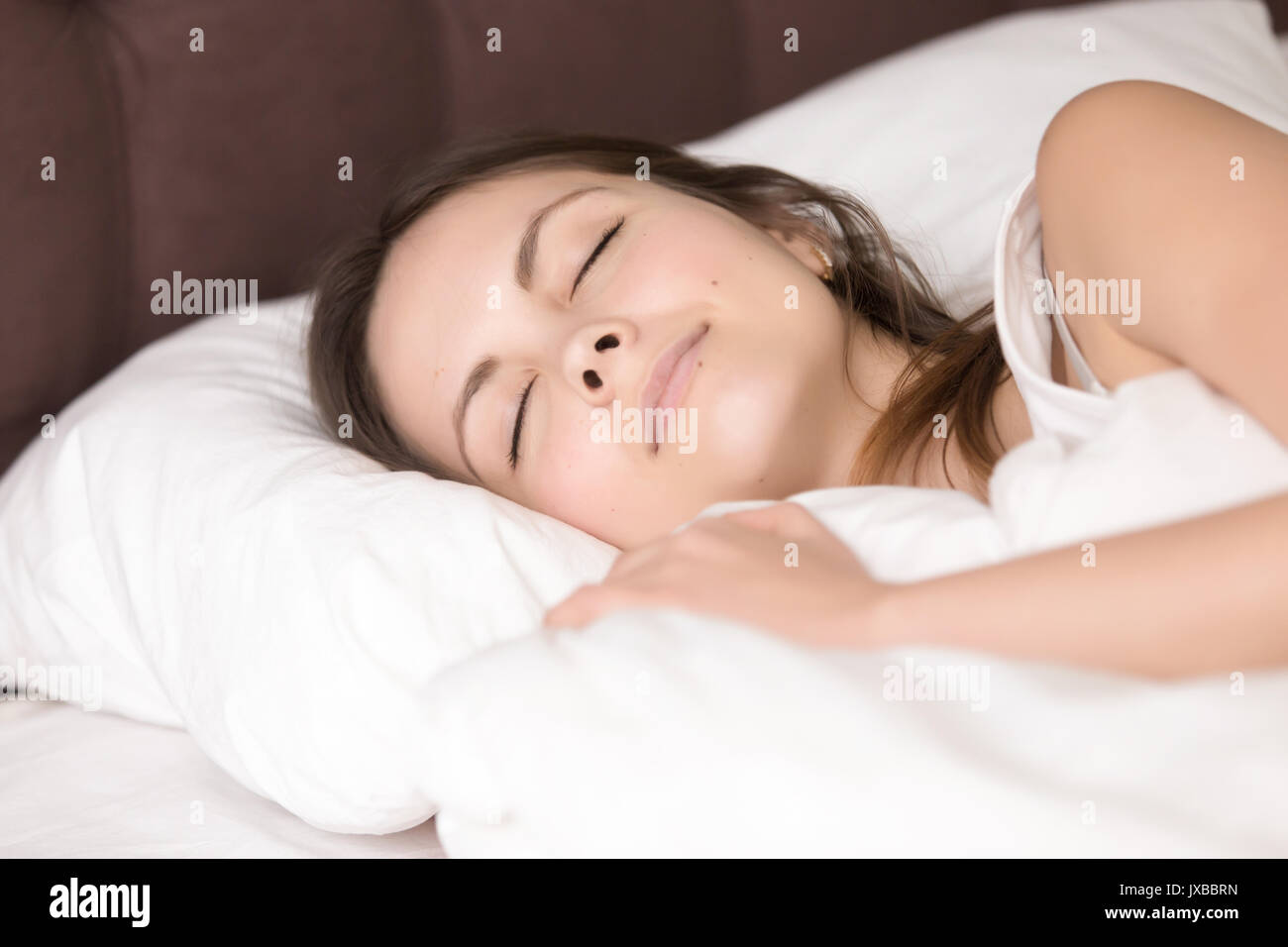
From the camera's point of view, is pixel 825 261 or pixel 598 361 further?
pixel 825 261

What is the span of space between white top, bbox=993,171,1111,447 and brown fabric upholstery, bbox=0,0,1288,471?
896 millimetres

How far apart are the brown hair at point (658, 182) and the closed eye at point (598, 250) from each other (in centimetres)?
19

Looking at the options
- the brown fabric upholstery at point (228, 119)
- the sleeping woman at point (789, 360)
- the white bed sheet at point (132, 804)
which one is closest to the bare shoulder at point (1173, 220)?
the sleeping woman at point (789, 360)

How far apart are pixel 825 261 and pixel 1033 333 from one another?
1.31 ft

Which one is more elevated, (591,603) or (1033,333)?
(1033,333)

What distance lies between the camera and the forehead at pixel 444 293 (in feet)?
3.93

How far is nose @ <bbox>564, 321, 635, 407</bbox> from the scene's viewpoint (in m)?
1.09

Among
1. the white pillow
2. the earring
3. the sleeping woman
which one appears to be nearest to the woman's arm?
the sleeping woman

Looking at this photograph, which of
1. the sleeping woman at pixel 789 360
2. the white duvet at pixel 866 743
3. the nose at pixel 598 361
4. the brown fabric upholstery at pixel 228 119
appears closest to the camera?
the white duvet at pixel 866 743

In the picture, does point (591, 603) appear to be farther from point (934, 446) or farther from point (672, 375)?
point (934, 446)

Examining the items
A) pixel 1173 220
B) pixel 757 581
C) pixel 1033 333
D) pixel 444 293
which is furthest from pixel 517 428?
pixel 1173 220

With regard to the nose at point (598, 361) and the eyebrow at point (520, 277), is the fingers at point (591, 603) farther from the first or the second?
the eyebrow at point (520, 277)

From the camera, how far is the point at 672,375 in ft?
3.55

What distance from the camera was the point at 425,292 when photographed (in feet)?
4.13
